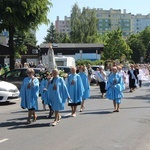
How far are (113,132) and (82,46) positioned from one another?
6139 centimetres

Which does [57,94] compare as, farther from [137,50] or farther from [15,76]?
[137,50]

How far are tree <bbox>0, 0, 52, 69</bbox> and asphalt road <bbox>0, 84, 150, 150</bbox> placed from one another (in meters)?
14.3

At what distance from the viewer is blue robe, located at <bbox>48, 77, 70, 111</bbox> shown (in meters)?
10.4

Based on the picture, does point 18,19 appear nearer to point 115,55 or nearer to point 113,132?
point 113,132

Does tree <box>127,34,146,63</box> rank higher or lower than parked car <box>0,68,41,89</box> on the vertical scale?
higher

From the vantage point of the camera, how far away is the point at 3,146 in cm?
775

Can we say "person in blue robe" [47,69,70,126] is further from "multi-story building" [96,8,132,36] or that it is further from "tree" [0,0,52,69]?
"multi-story building" [96,8,132,36]

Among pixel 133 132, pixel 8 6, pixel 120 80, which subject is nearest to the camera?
pixel 133 132

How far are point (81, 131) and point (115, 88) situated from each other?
4.19 metres

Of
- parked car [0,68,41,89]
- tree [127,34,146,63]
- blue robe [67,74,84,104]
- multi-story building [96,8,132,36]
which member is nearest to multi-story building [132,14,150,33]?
multi-story building [96,8,132,36]

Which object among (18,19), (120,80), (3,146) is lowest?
(3,146)

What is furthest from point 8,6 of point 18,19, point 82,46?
point 82,46

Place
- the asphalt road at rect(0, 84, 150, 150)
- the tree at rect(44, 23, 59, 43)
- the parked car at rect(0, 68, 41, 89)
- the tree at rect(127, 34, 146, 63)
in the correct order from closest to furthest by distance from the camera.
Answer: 1. the asphalt road at rect(0, 84, 150, 150)
2. the parked car at rect(0, 68, 41, 89)
3. the tree at rect(127, 34, 146, 63)
4. the tree at rect(44, 23, 59, 43)

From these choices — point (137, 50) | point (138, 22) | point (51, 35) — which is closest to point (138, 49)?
point (137, 50)
